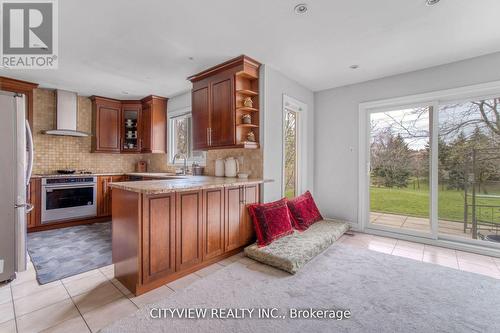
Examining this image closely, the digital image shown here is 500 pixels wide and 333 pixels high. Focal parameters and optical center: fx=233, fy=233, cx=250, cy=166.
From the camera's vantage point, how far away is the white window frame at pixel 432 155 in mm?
2979

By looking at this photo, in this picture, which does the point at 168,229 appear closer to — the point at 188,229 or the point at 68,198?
the point at 188,229

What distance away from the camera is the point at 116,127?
5059mm

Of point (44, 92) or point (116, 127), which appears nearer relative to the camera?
point (44, 92)

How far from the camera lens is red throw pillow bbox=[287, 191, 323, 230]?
3389mm

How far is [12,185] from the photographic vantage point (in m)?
2.21

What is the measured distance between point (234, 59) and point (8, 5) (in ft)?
7.12

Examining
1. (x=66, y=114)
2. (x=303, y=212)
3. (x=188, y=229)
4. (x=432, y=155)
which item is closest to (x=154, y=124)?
(x=66, y=114)

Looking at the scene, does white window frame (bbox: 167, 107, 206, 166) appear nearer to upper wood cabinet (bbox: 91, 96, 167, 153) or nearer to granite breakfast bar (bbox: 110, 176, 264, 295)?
upper wood cabinet (bbox: 91, 96, 167, 153)

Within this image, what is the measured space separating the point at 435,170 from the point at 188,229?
11.3 ft

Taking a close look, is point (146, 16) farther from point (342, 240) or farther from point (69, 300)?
point (342, 240)

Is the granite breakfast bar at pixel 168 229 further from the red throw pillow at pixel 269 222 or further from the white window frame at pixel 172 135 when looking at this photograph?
the white window frame at pixel 172 135

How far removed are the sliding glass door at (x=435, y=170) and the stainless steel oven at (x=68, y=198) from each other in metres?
4.92

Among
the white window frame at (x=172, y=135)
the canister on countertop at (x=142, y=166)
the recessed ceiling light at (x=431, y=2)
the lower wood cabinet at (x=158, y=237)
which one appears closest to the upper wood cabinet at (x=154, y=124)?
the white window frame at (x=172, y=135)

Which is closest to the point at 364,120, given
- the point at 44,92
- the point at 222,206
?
the point at 222,206
